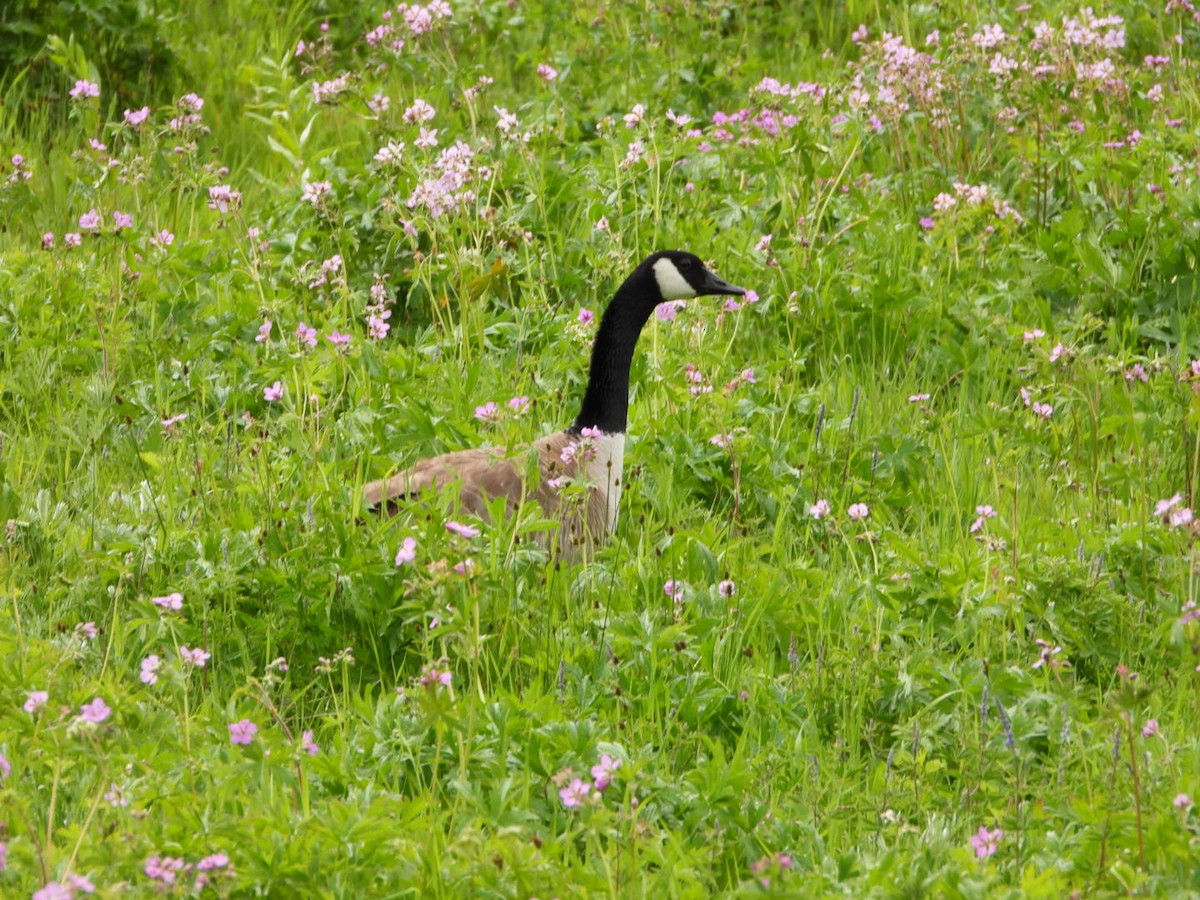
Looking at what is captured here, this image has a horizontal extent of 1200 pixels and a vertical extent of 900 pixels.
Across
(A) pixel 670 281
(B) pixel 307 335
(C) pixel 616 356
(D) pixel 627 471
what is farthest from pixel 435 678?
(A) pixel 670 281

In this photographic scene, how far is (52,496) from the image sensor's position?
535 centimetres

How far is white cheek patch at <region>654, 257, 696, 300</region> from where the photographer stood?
5600mm

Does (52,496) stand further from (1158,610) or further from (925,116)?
(925,116)

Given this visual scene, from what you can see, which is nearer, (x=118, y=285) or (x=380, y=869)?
(x=380, y=869)

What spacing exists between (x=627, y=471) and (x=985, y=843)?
2413mm

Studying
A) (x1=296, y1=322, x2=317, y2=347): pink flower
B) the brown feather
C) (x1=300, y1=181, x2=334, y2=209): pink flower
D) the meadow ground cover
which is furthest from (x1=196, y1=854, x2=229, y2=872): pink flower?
(x1=300, y1=181, x2=334, y2=209): pink flower

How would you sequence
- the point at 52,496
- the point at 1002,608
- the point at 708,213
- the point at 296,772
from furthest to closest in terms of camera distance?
the point at 708,213
the point at 52,496
the point at 1002,608
the point at 296,772

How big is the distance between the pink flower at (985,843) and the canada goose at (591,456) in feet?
4.91

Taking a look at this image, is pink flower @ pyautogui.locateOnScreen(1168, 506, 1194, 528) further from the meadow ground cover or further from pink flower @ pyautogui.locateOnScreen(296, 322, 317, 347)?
pink flower @ pyautogui.locateOnScreen(296, 322, 317, 347)

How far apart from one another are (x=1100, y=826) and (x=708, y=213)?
423cm

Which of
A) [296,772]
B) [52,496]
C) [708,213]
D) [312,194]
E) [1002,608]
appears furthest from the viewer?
[708,213]

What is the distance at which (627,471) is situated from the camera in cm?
543

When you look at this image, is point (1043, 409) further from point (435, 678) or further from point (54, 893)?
point (54, 893)

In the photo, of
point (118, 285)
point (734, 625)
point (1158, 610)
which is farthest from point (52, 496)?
point (1158, 610)
